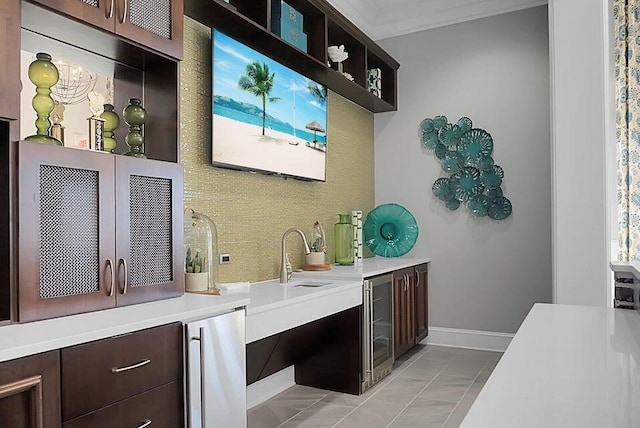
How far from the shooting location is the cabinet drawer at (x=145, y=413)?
153cm

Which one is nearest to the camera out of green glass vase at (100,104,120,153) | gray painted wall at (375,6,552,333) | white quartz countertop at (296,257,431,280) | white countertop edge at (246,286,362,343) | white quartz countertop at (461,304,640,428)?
white quartz countertop at (461,304,640,428)

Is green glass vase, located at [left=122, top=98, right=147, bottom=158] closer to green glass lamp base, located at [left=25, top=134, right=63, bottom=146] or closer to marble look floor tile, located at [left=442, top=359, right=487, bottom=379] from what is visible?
green glass lamp base, located at [left=25, top=134, right=63, bottom=146]

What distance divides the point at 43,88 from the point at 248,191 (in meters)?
1.53

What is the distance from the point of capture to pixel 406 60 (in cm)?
498

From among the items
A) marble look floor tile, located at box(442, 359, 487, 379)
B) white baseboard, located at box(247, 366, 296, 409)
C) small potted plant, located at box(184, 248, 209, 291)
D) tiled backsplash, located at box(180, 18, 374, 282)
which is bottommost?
marble look floor tile, located at box(442, 359, 487, 379)

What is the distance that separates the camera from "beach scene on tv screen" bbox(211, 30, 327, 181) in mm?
2857

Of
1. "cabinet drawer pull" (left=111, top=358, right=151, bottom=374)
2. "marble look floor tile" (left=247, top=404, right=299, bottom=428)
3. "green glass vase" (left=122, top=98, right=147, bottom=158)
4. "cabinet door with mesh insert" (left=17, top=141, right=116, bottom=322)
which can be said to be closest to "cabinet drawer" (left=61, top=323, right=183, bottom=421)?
"cabinet drawer pull" (left=111, top=358, right=151, bottom=374)

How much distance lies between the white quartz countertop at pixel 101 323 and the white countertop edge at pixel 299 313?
0.73 feet

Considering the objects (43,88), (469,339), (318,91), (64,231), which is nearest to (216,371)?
(64,231)

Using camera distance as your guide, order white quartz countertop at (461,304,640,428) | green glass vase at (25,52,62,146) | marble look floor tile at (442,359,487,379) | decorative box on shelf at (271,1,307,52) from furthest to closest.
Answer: marble look floor tile at (442,359,487,379) < decorative box on shelf at (271,1,307,52) < green glass vase at (25,52,62,146) < white quartz countertop at (461,304,640,428)

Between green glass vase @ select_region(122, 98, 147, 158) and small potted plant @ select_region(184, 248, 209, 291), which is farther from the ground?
green glass vase @ select_region(122, 98, 147, 158)

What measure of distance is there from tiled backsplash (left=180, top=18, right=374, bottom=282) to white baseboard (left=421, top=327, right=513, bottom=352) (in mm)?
1351

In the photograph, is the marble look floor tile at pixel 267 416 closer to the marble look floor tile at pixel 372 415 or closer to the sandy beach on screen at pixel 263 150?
the marble look floor tile at pixel 372 415

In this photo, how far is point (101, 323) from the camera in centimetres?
162
